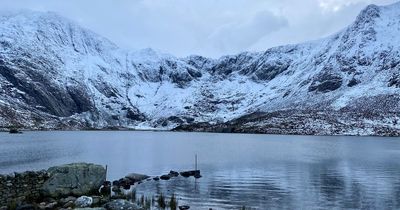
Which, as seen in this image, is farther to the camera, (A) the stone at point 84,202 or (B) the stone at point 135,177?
(B) the stone at point 135,177

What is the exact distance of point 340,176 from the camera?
215 ft

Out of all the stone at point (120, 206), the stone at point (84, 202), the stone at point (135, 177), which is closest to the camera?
the stone at point (120, 206)

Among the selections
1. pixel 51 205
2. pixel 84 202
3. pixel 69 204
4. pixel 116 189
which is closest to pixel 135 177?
pixel 116 189

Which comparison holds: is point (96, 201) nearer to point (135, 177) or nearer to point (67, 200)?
point (67, 200)

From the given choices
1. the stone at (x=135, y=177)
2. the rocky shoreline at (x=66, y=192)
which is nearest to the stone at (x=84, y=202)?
the rocky shoreline at (x=66, y=192)

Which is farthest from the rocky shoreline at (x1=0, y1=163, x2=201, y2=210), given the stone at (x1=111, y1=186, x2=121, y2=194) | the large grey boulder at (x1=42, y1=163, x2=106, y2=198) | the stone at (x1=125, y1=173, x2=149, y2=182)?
the stone at (x1=125, y1=173, x2=149, y2=182)

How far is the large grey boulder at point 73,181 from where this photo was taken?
39.8 metres

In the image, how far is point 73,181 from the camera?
41156 millimetres

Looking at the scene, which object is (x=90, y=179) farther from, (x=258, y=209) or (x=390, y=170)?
(x=390, y=170)

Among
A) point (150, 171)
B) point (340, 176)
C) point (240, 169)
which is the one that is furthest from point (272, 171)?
point (150, 171)

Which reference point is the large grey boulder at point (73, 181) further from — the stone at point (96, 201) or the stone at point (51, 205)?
the stone at point (51, 205)

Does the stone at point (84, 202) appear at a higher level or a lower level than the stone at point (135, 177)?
lower

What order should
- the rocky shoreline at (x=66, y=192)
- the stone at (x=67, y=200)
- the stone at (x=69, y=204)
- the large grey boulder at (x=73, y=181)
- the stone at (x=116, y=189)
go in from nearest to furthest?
the stone at (x=69, y=204) < the rocky shoreline at (x=66, y=192) < the stone at (x=67, y=200) < the large grey boulder at (x=73, y=181) < the stone at (x=116, y=189)

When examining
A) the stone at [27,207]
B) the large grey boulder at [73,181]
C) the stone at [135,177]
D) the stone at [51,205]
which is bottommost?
A: the stone at [51,205]
